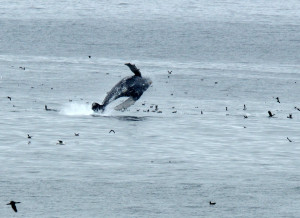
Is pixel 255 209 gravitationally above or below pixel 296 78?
below

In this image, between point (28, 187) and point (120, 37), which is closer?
point (28, 187)

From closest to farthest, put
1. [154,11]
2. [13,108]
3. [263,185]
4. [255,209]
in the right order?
[255,209] → [263,185] → [13,108] → [154,11]

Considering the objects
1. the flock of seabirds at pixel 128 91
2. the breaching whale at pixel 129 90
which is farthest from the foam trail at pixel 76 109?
the breaching whale at pixel 129 90

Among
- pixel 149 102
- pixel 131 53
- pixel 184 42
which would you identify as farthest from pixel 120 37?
pixel 149 102

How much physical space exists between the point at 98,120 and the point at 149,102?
681cm

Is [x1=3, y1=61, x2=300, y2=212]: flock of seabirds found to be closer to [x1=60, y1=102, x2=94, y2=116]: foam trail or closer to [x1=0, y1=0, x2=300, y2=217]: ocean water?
[x1=0, y1=0, x2=300, y2=217]: ocean water

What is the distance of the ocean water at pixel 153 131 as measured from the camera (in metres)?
26.7

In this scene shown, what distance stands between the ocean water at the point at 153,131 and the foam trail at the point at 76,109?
6 cm

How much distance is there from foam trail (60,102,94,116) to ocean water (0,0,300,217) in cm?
6

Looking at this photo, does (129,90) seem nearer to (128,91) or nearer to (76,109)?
(128,91)

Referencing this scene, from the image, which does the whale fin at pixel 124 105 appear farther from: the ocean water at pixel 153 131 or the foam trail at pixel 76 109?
the foam trail at pixel 76 109

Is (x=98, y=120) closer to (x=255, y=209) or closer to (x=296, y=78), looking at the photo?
(x=255, y=209)

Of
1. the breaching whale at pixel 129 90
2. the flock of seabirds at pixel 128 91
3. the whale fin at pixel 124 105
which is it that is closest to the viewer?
the whale fin at pixel 124 105

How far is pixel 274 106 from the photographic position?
150 ft
